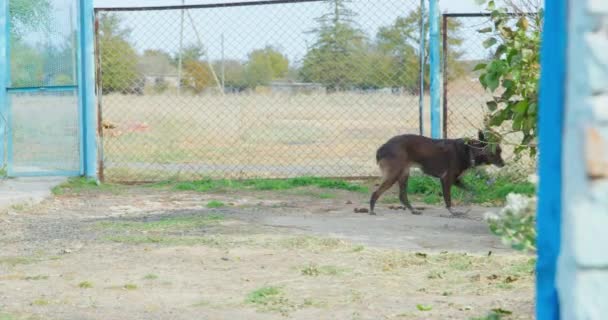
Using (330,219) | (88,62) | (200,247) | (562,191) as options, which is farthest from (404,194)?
(562,191)

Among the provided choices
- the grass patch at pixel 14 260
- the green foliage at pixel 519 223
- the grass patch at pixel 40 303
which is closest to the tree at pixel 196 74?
the grass patch at pixel 14 260

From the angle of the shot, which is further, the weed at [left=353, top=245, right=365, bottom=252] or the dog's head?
the dog's head

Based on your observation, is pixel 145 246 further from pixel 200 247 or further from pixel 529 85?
pixel 529 85

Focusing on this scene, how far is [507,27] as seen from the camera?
22.2ft

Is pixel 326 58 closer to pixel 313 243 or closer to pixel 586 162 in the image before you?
pixel 313 243

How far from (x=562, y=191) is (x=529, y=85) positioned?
3.98 m

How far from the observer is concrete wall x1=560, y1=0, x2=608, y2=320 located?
228cm

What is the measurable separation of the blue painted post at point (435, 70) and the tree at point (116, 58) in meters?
6.00

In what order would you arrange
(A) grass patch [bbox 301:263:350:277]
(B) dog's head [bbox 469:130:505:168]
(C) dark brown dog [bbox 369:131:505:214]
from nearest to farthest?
1. (A) grass patch [bbox 301:263:350:277]
2. (C) dark brown dog [bbox 369:131:505:214]
3. (B) dog's head [bbox 469:130:505:168]

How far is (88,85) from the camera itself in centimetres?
1167

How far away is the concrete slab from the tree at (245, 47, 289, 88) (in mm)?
3581

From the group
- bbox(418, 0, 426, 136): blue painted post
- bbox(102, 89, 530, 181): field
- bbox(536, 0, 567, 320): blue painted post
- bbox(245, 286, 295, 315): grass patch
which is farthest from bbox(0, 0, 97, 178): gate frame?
bbox(536, 0, 567, 320): blue painted post

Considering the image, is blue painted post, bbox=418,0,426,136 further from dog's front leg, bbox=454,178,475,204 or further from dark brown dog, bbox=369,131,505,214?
dark brown dog, bbox=369,131,505,214

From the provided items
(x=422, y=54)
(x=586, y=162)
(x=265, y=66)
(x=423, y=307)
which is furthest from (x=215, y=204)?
(x=586, y=162)
